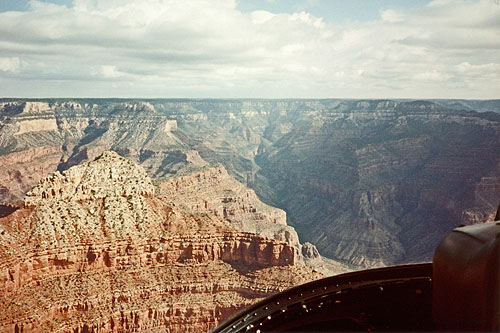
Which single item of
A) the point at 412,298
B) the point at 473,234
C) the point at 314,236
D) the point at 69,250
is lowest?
the point at 314,236

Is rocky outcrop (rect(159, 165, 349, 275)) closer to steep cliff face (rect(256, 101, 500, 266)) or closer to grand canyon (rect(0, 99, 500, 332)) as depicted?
grand canyon (rect(0, 99, 500, 332))

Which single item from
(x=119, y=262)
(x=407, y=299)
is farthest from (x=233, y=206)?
(x=407, y=299)

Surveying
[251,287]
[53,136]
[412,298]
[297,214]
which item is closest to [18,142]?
[53,136]

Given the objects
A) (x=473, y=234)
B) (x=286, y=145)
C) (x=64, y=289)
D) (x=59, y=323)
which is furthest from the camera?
(x=286, y=145)

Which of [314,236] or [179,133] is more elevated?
[179,133]

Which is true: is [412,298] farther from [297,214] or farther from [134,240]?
[297,214]

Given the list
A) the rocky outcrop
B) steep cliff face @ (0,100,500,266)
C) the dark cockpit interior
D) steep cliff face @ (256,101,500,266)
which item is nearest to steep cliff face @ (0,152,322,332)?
the rocky outcrop

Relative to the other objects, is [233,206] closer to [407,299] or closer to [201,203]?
[201,203]
